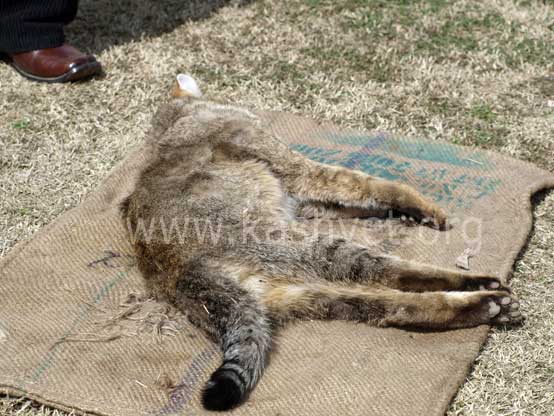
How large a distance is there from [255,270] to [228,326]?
1.33 feet

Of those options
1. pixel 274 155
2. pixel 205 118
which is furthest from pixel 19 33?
pixel 274 155

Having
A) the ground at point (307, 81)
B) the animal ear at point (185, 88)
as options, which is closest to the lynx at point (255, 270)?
the ground at point (307, 81)

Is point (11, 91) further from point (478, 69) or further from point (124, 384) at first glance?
point (478, 69)

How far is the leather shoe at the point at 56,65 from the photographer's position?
639 centimetres

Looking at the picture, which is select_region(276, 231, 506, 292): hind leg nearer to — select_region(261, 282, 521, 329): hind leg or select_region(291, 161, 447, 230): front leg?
select_region(261, 282, 521, 329): hind leg

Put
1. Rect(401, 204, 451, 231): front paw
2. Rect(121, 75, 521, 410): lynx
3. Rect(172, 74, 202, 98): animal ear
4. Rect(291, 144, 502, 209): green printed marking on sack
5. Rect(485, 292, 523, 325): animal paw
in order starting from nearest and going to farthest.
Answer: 1. Rect(121, 75, 521, 410): lynx
2. Rect(485, 292, 523, 325): animal paw
3. Rect(401, 204, 451, 231): front paw
4. Rect(291, 144, 502, 209): green printed marking on sack
5. Rect(172, 74, 202, 98): animal ear

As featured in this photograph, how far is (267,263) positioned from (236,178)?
68cm

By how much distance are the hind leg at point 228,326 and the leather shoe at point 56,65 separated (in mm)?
3337

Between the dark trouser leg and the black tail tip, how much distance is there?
14.3ft

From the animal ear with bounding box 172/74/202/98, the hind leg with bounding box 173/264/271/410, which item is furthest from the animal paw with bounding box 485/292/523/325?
the animal ear with bounding box 172/74/202/98

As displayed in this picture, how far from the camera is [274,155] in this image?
4.60 m

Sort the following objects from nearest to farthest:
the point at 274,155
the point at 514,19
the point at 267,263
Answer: the point at 267,263
the point at 274,155
the point at 514,19

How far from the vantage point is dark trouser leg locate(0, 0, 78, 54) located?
646cm

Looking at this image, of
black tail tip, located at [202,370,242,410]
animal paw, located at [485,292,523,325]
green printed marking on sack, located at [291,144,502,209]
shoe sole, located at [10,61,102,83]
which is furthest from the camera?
shoe sole, located at [10,61,102,83]
